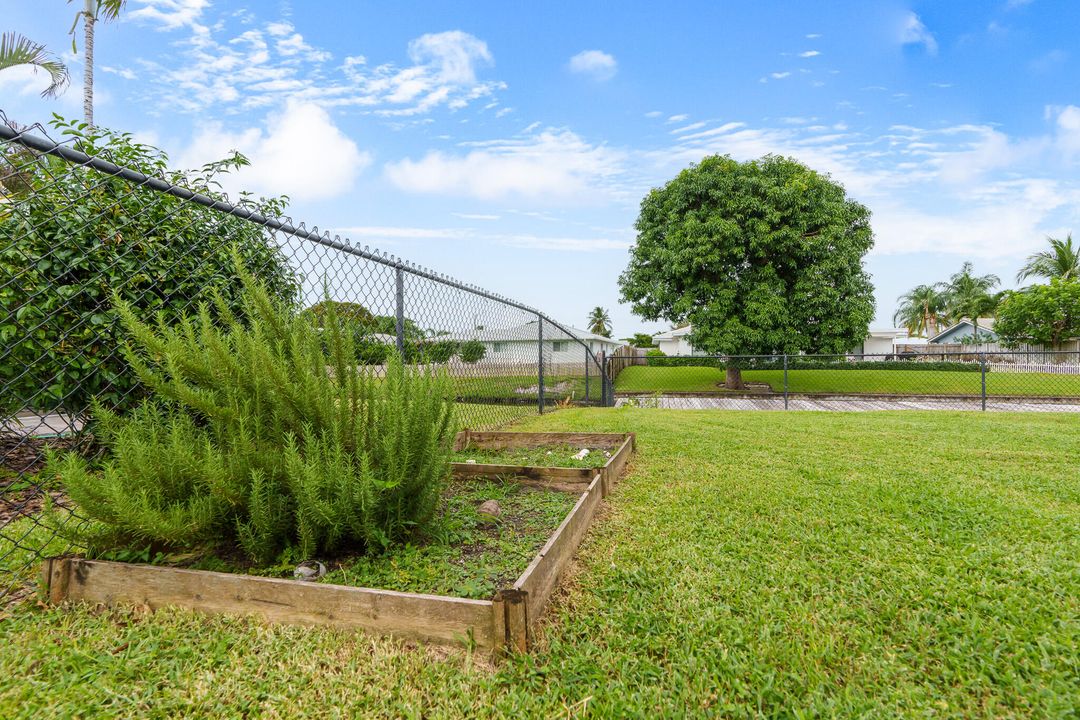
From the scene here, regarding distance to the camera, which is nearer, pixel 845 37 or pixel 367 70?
pixel 367 70

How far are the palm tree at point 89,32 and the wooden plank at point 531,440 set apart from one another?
12.8 m

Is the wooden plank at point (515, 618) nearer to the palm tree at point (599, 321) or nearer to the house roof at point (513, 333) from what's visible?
the house roof at point (513, 333)

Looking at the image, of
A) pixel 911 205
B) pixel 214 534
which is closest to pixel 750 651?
pixel 214 534

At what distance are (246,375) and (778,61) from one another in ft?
34.5

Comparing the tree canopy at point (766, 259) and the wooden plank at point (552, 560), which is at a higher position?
the tree canopy at point (766, 259)

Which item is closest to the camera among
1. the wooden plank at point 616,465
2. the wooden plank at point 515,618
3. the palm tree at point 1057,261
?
the wooden plank at point 515,618

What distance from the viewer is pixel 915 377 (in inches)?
617

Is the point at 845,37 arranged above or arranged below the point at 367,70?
above

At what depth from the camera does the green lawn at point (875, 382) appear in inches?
551

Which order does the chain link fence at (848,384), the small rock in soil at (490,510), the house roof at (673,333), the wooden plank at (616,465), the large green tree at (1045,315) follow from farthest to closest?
the house roof at (673,333) < the large green tree at (1045,315) < the chain link fence at (848,384) < the wooden plank at (616,465) < the small rock in soil at (490,510)

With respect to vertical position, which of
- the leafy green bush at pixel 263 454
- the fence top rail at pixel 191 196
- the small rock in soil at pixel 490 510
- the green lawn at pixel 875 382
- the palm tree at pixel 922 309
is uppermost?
the palm tree at pixel 922 309

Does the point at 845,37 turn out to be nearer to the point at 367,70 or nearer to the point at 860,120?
the point at 860,120

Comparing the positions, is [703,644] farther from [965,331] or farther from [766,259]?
[965,331]

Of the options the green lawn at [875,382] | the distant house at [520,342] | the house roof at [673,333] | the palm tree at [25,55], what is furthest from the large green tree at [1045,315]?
the palm tree at [25,55]
